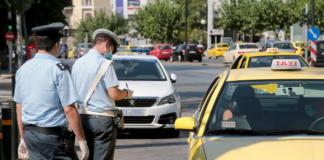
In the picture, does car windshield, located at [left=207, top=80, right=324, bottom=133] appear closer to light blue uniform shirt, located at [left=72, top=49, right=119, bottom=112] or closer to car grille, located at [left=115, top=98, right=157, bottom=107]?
light blue uniform shirt, located at [left=72, top=49, right=119, bottom=112]

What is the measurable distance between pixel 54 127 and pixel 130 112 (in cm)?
538

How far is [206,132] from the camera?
463cm

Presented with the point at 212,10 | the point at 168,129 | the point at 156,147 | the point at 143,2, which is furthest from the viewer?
the point at 143,2

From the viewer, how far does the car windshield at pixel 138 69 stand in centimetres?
1079

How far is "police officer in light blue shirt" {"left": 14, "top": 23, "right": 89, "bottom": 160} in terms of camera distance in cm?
410

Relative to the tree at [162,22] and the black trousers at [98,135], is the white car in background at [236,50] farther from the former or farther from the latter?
the tree at [162,22]

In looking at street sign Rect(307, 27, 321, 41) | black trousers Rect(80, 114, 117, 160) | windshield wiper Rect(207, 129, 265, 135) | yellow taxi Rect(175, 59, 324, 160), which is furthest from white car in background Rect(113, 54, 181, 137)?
street sign Rect(307, 27, 321, 41)

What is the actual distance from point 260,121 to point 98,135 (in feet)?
4.47

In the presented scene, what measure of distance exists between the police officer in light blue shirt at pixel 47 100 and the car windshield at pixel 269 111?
1.18m

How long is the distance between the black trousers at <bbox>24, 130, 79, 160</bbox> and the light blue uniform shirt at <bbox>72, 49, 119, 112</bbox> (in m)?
0.92

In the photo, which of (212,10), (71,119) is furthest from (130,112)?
(212,10)

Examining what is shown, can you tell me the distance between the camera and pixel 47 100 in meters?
4.11

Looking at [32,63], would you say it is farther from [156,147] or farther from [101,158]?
[156,147]

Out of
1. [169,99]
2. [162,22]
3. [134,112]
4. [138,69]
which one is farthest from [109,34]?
[162,22]
